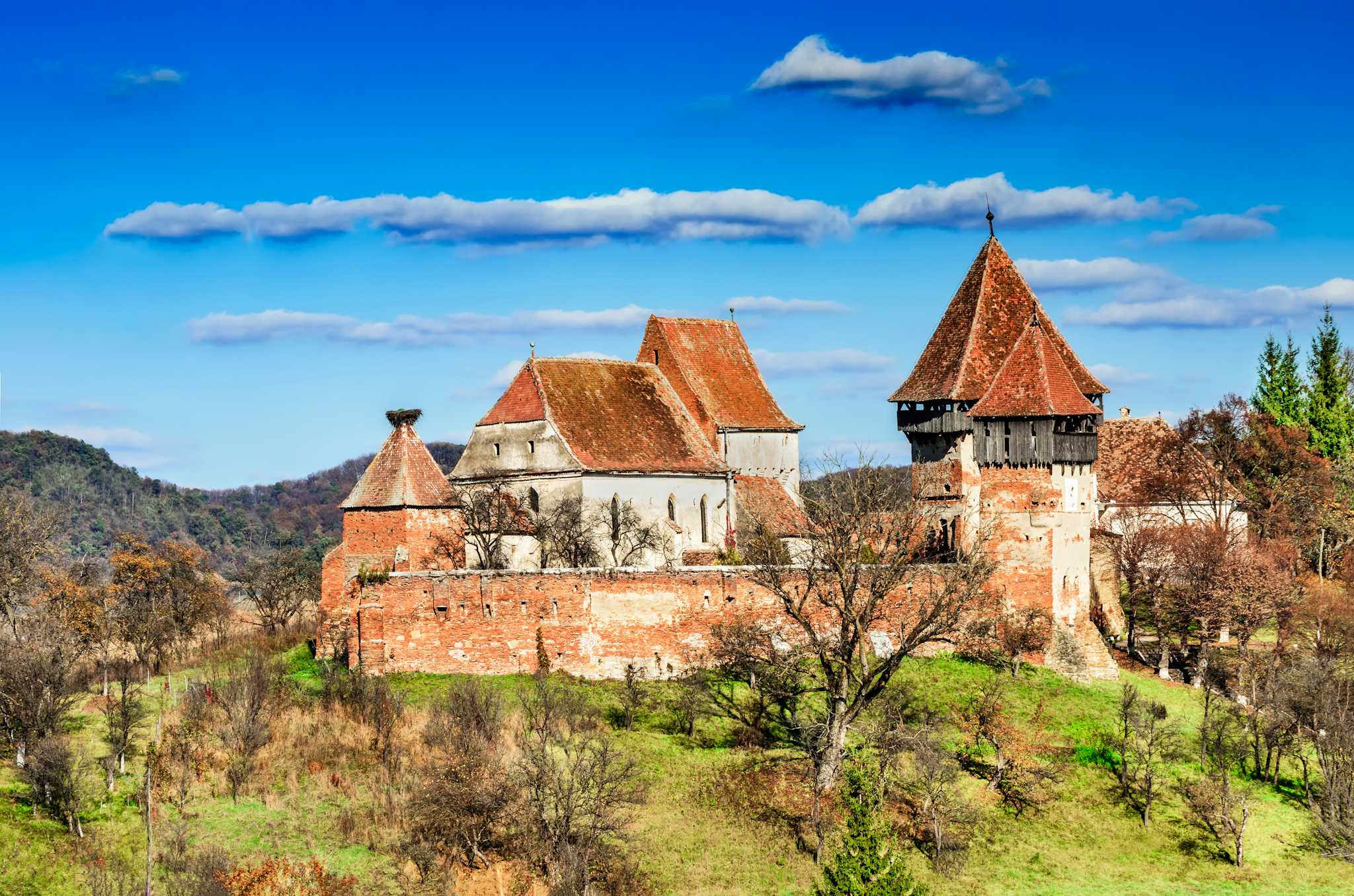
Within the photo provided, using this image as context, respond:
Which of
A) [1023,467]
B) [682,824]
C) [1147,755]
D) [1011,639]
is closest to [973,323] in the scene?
[1023,467]

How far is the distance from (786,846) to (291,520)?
430ft

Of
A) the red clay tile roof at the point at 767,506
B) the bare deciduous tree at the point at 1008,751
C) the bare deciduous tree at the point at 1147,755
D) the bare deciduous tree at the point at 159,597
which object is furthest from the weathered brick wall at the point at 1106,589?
the bare deciduous tree at the point at 159,597

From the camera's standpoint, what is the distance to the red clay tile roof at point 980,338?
41500 millimetres

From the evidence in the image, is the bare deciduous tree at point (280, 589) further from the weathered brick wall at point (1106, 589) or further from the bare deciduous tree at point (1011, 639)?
the weathered brick wall at point (1106, 589)

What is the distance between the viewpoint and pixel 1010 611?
129 ft

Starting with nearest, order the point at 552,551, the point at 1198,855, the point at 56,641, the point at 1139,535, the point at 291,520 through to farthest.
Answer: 1. the point at 1198,855
2. the point at 56,641
3. the point at 552,551
4. the point at 1139,535
5. the point at 291,520

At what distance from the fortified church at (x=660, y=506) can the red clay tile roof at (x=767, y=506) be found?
156 millimetres

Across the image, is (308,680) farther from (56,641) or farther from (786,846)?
(786,846)

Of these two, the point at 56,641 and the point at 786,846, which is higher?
the point at 56,641

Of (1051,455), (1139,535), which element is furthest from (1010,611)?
(1139,535)

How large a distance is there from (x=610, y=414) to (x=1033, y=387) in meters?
13.7

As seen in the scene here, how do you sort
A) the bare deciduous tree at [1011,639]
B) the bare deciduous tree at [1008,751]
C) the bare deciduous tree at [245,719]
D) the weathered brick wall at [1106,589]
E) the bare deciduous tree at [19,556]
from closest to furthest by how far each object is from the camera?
the bare deciduous tree at [245,719]
the bare deciduous tree at [1008,751]
the bare deciduous tree at [19,556]
the bare deciduous tree at [1011,639]
the weathered brick wall at [1106,589]

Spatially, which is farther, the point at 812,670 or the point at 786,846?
the point at 812,670

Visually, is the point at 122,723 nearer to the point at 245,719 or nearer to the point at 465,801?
the point at 245,719
